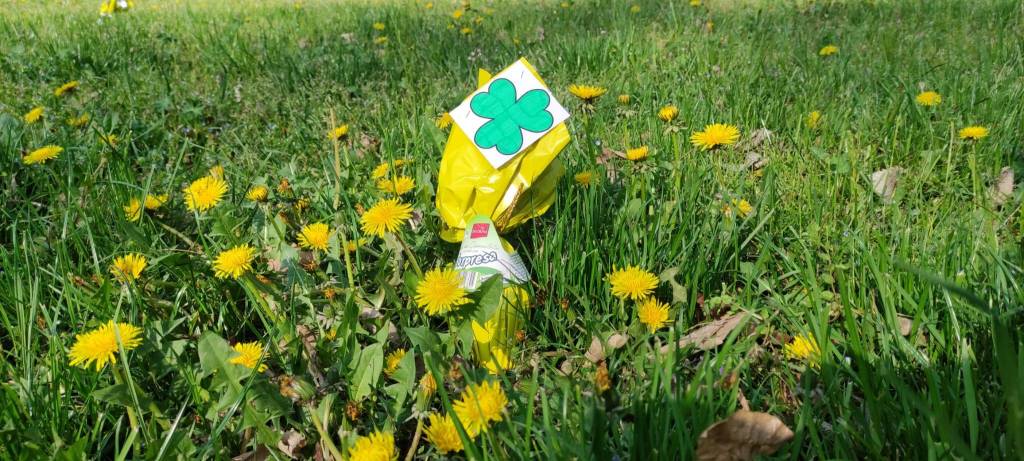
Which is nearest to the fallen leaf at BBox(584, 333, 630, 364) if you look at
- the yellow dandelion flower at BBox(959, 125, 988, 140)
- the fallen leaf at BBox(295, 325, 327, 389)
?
the fallen leaf at BBox(295, 325, 327, 389)

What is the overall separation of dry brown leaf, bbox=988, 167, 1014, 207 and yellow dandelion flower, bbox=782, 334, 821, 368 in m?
1.00

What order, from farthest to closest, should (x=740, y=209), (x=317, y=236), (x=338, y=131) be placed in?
(x=338, y=131)
(x=740, y=209)
(x=317, y=236)

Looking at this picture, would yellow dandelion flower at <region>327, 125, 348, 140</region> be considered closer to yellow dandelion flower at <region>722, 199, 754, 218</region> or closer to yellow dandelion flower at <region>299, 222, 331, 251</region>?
yellow dandelion flower at <region>299, 222, 331, 251</region>

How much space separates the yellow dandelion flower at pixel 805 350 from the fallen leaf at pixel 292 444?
88cm

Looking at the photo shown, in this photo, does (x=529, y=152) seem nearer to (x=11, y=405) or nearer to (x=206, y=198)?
(x=206, y=198)

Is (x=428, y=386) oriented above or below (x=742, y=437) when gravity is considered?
below

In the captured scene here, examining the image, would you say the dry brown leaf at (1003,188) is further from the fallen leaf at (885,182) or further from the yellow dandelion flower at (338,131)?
the yellow dandelion flower at (338,131)

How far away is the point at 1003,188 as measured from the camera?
1874mm

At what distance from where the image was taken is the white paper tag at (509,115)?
4.54ft

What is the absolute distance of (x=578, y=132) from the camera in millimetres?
2381

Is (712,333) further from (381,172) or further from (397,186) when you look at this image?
(381,172)

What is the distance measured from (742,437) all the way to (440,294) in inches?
22.9

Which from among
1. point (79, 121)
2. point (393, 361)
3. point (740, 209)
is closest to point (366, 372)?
point (393, 361)

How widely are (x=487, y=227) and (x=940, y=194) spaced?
4.69 ft
